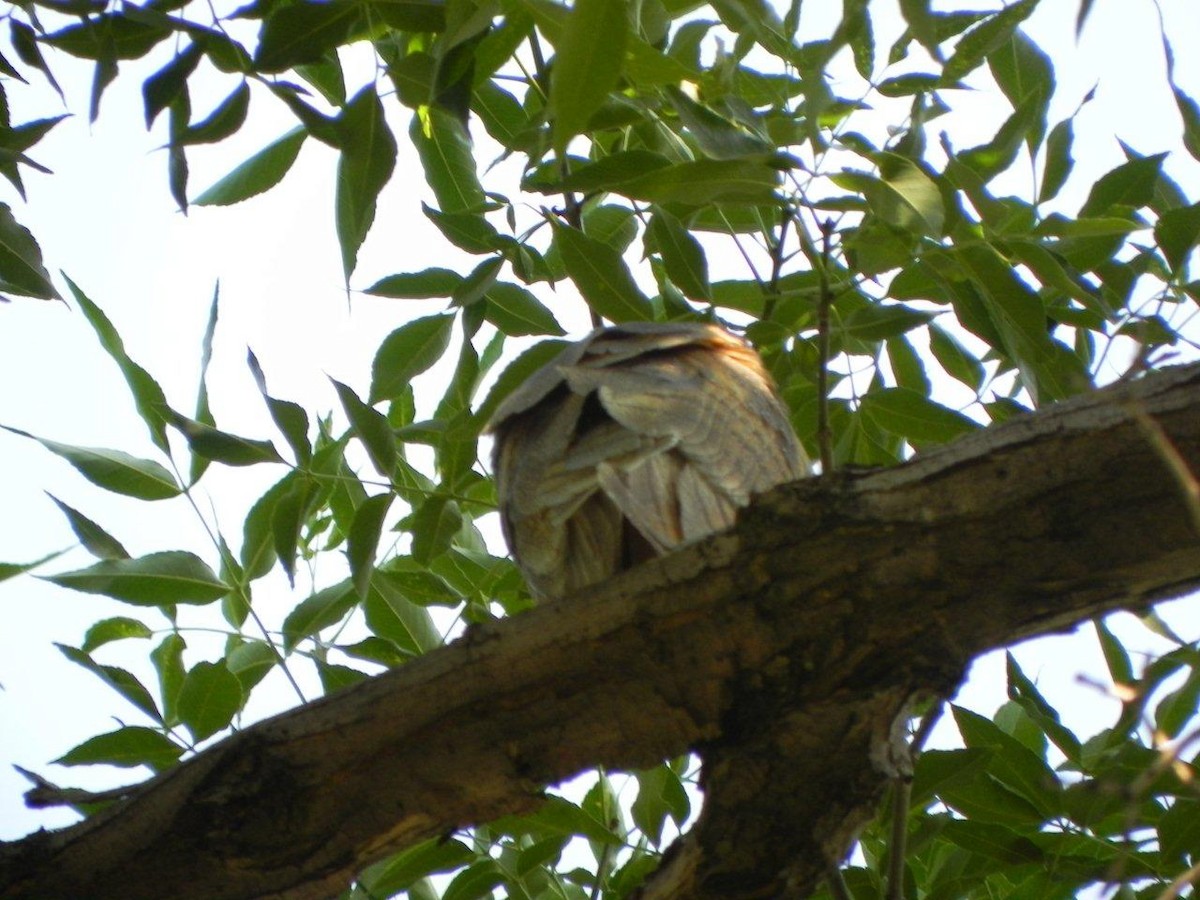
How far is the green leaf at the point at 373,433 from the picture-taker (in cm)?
223

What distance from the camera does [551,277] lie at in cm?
269

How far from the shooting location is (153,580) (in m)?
2.44

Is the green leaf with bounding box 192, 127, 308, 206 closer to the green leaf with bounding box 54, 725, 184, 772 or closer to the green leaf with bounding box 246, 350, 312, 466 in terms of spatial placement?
the green leaf with bounding box 246, 350, 312, 466

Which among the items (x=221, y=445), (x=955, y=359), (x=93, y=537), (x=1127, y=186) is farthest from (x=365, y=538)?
(x=1127, y=186)

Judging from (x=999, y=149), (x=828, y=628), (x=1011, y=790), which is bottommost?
(x=1011, y=790)

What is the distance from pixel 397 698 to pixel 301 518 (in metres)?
0.60

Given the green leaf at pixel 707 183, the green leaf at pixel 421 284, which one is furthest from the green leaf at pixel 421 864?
the green leaf at pixel 707 183

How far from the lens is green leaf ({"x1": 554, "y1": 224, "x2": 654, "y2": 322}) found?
227 centimetres

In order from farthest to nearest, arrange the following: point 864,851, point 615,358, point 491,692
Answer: point 864,851, point 615,358, point 491,692

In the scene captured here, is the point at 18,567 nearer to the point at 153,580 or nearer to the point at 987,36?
the point at 153,580

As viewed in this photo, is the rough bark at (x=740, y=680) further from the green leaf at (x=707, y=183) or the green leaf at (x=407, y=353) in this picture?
the green leaf at (x=407, y=353)

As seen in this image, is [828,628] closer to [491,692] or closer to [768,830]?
[768,830]

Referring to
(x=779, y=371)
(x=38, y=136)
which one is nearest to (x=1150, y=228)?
(x=779, y=371)

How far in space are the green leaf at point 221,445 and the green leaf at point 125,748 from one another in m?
0.55
